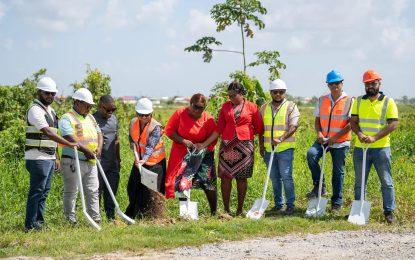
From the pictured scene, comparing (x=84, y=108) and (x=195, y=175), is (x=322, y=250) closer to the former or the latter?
(x=195, y=175)

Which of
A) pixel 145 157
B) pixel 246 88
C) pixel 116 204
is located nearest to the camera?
pixel 116 204

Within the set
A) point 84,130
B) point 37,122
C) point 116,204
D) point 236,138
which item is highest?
point 37,122

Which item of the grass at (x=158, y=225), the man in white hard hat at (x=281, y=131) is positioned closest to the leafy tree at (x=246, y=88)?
the grass at (x=158, y=225)

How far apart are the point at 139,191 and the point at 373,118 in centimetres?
322

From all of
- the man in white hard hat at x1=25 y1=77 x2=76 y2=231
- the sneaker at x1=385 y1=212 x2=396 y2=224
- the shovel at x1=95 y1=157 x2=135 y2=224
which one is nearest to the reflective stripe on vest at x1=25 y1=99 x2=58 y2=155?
the man in white hard hat at x1=25 y1=77 x2=76 y2=231

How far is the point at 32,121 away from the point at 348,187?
5467 millimetres

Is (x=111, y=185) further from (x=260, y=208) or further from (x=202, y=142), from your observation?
(x=260, y=208)

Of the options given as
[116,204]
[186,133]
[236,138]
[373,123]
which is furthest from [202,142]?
[373,123]

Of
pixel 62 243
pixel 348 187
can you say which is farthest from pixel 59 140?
pixel 348 187

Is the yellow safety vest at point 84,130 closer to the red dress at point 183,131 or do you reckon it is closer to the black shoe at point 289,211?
the red dress at point 183,131

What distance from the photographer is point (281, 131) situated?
8016 millimetres

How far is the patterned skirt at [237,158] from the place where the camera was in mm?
7876

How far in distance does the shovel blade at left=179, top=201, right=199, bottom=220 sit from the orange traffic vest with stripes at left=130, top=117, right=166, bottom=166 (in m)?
0.72

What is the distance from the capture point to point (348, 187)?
32.1 ft
